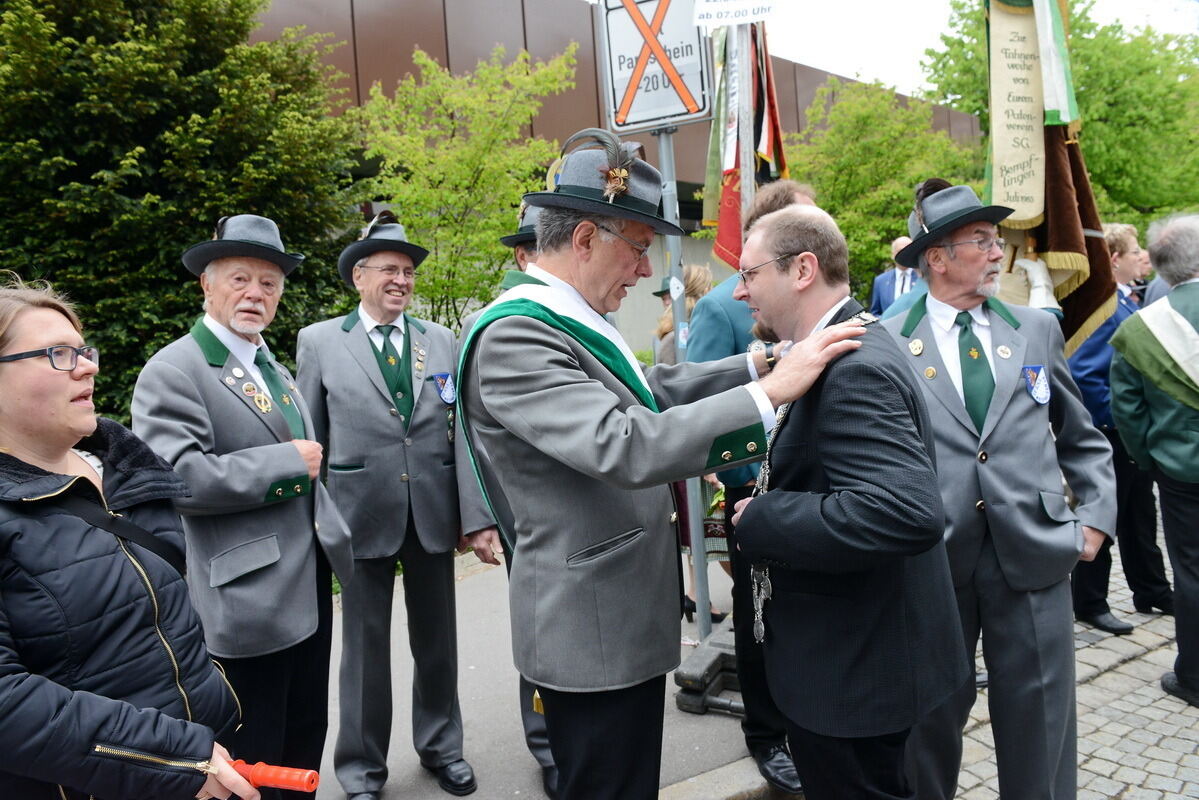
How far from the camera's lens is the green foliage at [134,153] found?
670cm

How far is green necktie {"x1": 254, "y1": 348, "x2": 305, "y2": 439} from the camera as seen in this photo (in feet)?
10.0

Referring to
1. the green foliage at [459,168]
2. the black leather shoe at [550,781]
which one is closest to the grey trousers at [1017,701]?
the black leather shoe at [550,781]

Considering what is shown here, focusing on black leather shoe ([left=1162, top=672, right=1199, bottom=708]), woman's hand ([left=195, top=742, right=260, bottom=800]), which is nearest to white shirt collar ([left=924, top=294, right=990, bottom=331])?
woman's hand ([left=195, top=742, right=260, bottom=800])

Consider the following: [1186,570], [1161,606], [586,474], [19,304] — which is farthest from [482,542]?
[1161,606]

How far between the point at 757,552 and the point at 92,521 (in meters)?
1.50

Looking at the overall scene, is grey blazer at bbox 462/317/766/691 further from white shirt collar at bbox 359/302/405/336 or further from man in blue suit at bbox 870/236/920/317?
man in blue suit at bbox 870/236/920/317

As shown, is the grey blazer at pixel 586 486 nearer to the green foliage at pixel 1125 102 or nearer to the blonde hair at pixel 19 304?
the blonde hair at pixel 19 304

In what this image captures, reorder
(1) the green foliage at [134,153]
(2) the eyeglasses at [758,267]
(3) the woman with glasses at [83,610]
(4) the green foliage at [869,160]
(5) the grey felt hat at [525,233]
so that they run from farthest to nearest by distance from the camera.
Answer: (4) the green foliage at [869,160]
(1) the green foliage at [134,153]
(5) the grey felt hat at [525,233]
(2) the eyeglasses at [758,267]
(3) the woman with glasses at [83,610]

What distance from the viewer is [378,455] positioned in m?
3.66

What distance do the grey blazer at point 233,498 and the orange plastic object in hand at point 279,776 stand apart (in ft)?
3.23

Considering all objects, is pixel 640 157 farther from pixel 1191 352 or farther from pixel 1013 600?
pixel 1191 352

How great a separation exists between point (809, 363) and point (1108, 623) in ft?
14.9

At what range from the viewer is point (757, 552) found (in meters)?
2.07

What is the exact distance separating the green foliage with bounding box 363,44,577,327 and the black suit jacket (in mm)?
6687
